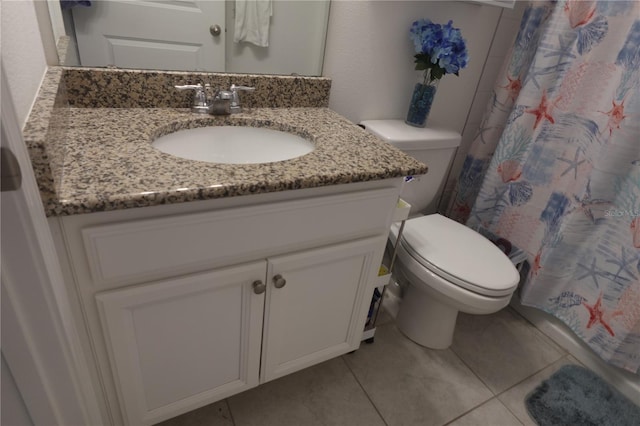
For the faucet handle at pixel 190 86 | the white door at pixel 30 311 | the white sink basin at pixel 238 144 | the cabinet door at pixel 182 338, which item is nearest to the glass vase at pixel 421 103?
the white sink basin at pixel 238 144

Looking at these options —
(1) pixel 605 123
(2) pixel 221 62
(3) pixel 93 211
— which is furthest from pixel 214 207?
(1) pixel 605 123

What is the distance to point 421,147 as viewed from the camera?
1.32m

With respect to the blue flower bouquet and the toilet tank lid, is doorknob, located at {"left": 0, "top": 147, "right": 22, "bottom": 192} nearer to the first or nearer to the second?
the toilet tank lid

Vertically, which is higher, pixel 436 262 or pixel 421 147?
pixel 421 147

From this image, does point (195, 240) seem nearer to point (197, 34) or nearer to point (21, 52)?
point (21, 52)

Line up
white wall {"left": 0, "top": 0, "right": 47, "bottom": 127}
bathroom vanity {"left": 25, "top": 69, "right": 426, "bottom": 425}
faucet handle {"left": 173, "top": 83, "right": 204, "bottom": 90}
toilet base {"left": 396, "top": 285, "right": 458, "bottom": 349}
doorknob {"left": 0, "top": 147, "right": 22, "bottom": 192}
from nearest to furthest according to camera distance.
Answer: doorknob {"left": 0, "top": 147, "right": 22, "bottom": 192} → white wall {"left": 0, "top": 0, "right": 47, "bottom": 127} → bathroom vanity {"left": 25, "top": 69, "right": 426, "bottom": 425} → faucet handle {"left": 173, "top": 83, "right": 204, "bottom": 90} → toilet base {"left": 396, "top": 285, "right": 458, "bottom": 349}

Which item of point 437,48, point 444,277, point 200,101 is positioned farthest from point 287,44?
point 444,277

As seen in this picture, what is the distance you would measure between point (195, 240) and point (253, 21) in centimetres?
74

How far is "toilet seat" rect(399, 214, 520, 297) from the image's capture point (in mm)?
1178

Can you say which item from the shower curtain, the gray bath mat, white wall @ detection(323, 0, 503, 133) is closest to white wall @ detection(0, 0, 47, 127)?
white wall @ detection(323, 0, 503, 133)

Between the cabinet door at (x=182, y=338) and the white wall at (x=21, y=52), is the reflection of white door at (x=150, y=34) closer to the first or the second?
the white wall at (x=21, y=52)

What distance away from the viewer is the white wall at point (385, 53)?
1224mm

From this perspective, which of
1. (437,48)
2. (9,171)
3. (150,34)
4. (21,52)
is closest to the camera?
(9,171)

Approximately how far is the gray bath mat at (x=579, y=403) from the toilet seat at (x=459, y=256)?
458mm
